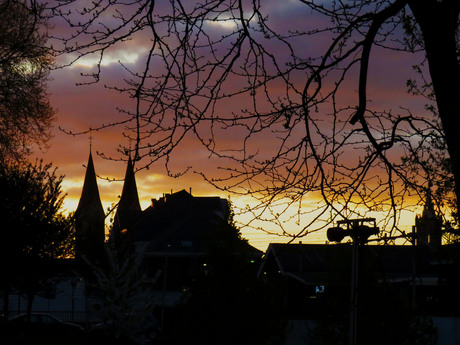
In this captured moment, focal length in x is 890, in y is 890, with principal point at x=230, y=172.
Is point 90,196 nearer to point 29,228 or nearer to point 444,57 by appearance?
point 29,228

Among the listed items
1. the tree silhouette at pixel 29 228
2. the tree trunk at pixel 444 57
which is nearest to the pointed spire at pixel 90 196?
the tree silhouette at pixel 29 228

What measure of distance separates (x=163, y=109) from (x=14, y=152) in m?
23.8

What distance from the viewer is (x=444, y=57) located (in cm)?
718

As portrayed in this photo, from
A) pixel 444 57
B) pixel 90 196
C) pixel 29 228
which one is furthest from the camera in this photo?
pixel 90 196

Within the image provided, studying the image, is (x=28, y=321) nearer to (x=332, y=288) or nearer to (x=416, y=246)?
(x=332, y=288)

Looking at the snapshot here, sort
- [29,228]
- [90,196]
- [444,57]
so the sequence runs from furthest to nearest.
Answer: [90,196]
[29,228]
[444,57]

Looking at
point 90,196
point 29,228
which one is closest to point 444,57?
point 29,228

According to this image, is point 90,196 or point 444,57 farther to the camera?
point 90,196

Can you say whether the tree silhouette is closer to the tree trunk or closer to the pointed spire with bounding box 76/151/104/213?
the tree trunk

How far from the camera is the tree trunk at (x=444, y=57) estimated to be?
6.98 m

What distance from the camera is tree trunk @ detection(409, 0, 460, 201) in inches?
275

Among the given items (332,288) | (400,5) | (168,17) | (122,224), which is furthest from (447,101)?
(122,224)

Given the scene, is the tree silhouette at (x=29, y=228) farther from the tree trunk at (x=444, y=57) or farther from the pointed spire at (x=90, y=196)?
the pointed spire at (x=90, y=196)

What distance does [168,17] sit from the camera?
7898 mm
